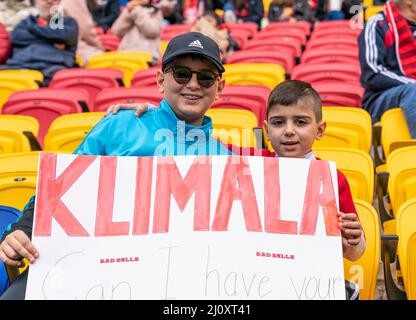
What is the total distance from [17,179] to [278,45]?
17.5ft

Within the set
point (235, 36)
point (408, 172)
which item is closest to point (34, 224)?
point (408, 172)

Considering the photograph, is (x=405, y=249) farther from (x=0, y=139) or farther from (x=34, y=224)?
(x=0, y=139)

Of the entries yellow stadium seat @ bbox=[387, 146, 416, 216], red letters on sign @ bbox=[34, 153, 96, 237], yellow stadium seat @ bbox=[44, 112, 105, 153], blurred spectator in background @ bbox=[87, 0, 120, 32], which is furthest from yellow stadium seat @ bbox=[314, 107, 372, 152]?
blurred spectator in background @ bbox=[87, 0, 120, 32]

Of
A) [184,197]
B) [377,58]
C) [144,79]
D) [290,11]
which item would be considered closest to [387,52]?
[377,58]

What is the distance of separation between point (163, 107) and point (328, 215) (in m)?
0.96

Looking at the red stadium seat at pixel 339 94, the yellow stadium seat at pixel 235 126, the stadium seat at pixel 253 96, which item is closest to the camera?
the yellow stadium seat at pixel 235 126

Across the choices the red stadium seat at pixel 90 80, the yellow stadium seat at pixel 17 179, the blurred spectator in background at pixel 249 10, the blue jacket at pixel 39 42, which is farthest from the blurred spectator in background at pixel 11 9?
the blurred spectator in background at pixel 249 10

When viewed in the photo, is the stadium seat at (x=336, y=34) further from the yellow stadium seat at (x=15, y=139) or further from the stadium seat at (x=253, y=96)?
the yellow stadium seat at (x=15, y=139)

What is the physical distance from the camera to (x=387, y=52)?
5.69 m

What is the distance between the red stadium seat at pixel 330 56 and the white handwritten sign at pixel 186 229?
16.9 ft

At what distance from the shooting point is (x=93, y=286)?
2521 millimetres

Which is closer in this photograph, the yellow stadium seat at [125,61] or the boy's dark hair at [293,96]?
the boy's dark hair at [293,96]

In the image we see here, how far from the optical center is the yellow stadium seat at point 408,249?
10.4ft
